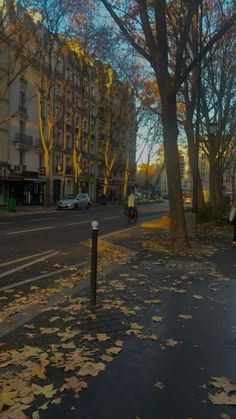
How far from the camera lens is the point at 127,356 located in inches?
172

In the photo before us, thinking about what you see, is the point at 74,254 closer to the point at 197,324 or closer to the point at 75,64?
the point at 197,324

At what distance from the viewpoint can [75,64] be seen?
1538 inches

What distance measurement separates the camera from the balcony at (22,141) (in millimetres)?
43688

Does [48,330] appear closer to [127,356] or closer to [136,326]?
[136,326]

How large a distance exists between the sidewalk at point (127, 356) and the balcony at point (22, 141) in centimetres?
3792

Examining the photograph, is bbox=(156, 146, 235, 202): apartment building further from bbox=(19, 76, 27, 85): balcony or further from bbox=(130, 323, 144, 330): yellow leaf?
bbox=(130, 323, 144, 330): yellow leaf

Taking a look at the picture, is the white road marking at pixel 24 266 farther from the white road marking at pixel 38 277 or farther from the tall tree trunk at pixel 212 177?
the tall tree trunk at pixel 212 177

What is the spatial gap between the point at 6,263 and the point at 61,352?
5.41 meters

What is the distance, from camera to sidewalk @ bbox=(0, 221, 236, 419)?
3418 mm

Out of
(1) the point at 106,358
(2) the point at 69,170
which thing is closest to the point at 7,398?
(1) the point at 106,358

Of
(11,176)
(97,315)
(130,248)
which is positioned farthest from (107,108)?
(97,315)

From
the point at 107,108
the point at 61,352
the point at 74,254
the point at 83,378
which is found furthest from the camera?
the point at 107,108

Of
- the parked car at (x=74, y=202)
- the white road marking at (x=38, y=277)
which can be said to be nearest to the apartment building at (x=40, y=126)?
the parked car at (x=74, y=202)

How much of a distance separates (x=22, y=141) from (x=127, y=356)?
4173 cm
